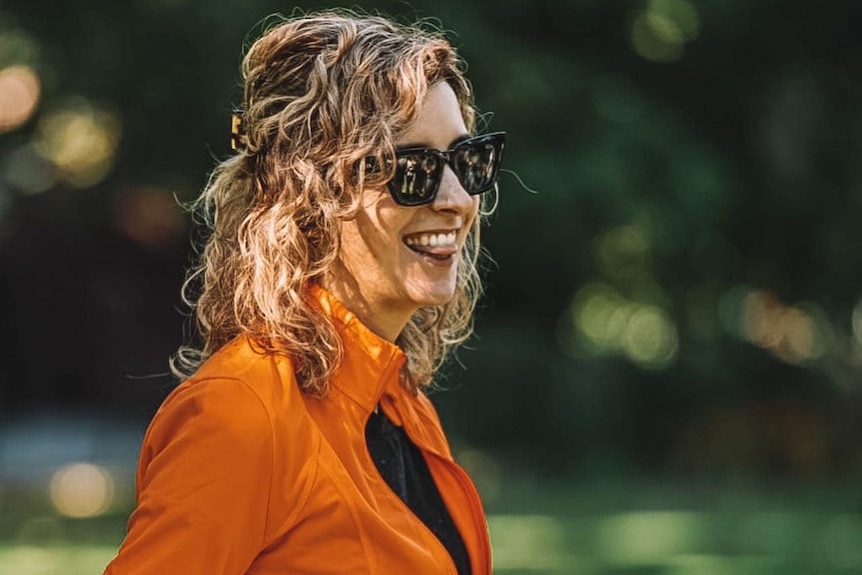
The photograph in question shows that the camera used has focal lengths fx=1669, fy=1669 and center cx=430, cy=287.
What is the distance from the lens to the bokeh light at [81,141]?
11758 millimetres

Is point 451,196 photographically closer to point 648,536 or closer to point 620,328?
point 648,536

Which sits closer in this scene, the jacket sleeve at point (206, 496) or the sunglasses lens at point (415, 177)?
the jacket sleeve at point (206, 496)

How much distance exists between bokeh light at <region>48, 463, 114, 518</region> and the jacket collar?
8.48m

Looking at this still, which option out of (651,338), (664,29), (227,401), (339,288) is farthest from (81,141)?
(227,401)

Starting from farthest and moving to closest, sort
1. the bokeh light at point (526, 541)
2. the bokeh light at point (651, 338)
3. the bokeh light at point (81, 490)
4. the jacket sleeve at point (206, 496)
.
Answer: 1. the bokeh light at point (651, 338)
2. the bokeh light at point (81, 490)
3. the bokeh light at point (526, 541)
4. the jacket sleeve at point (206, 496)

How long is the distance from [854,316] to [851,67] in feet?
6.31

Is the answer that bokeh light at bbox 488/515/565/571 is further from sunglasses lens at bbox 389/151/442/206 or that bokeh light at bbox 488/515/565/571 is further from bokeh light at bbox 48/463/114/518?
sunglasses lens at bbox 389/151/442/206

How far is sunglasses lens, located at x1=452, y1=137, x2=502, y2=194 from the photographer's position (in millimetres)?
2568

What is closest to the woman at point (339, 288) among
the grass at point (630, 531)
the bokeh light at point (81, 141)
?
the grass at point (630, 531)

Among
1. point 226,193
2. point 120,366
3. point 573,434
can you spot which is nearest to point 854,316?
point 573,434

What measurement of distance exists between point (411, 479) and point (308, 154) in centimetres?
53

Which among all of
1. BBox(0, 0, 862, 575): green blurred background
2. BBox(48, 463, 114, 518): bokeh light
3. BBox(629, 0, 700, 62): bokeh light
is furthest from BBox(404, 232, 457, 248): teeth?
BBox(629, 0, 700, 62): bokeh light

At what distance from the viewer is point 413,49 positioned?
→ 2.54m

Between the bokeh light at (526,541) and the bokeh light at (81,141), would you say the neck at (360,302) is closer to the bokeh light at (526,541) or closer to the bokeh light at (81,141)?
the bokeh light at (526,541)
